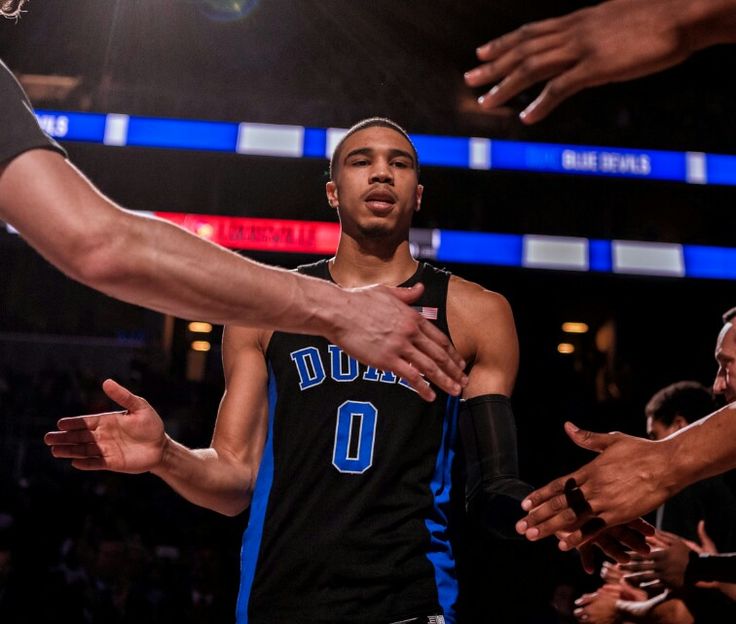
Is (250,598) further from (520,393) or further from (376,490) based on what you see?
(520,393)

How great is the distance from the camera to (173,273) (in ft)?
5.50

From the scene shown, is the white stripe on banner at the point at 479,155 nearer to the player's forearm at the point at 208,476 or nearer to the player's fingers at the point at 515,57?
the player's forearm at the point at 208,476

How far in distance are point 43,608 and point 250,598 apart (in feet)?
15.7

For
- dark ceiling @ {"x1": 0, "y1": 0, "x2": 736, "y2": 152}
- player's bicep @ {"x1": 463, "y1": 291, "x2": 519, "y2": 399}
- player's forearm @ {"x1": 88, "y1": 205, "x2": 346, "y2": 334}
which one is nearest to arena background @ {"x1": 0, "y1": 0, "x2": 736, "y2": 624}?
dark ceiling @ {"x1": 0, "y1": 0, "x2": 736, "y2": 152}

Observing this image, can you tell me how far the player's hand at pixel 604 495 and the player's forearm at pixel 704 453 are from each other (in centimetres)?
2

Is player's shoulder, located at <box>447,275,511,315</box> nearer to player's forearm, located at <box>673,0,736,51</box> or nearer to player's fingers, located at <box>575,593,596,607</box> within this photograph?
player's forearm, located at <box>673,0,736,51</box>

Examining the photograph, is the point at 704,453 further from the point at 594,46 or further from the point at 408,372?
the point at 594,46

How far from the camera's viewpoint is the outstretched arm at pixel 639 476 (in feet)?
7.92

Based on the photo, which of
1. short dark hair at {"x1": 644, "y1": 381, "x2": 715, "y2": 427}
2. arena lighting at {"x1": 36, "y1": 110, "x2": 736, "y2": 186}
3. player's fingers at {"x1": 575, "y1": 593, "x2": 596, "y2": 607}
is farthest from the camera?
arena lighting at {"x1": 36, "y1": 110, "x2": 736, "y2": 186}

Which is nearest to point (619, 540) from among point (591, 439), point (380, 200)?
point (591, 439)

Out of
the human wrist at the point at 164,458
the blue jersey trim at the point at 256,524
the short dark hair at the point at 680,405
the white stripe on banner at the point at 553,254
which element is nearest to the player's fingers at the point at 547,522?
the blue jersey trim at the point at 256,524

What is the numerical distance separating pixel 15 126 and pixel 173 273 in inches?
15.7

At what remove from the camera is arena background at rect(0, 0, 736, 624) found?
7.72m

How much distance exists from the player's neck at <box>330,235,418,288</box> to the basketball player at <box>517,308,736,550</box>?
0.90 metres
